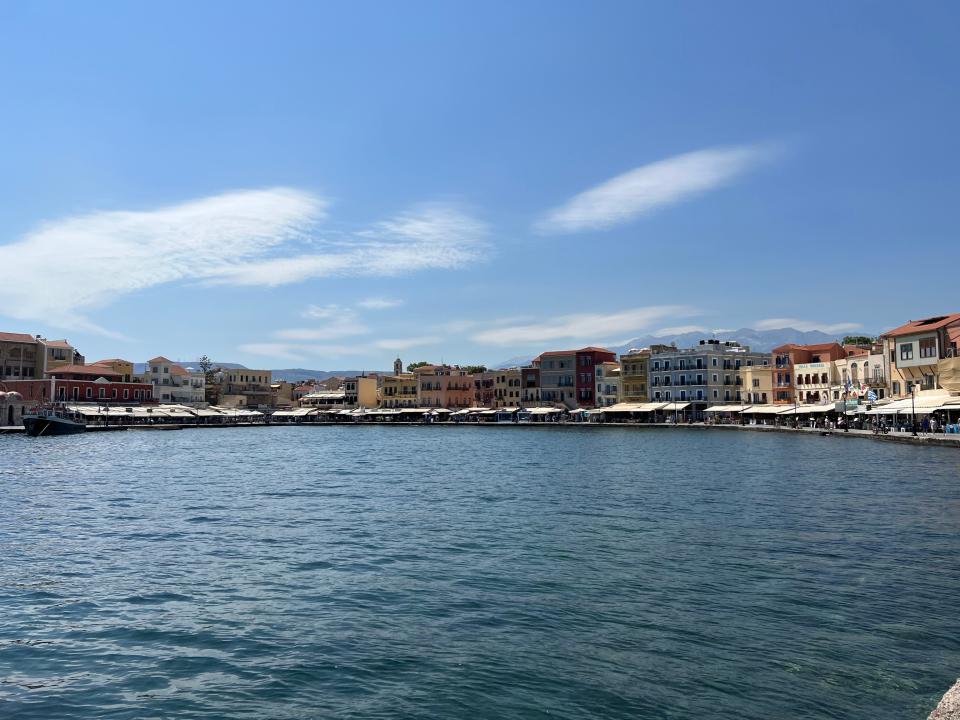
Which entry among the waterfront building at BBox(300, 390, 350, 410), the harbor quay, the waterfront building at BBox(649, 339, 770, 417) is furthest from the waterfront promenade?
the waterfront building at BBox(300, 390, 350, 410)

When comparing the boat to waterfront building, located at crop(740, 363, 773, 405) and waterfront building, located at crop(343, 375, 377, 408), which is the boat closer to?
waterfront building, located at crop(343, 375, 377, 408)

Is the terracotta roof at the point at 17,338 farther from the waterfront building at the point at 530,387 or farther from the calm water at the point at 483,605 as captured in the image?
the calm water at the point at 483,605

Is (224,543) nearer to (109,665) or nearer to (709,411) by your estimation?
(109,665)

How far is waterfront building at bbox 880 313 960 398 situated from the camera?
5913 cm

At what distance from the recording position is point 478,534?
20.3m

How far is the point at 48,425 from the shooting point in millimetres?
84188

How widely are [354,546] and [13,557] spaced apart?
766 cm

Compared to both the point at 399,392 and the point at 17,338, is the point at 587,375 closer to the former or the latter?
the point at 399,392

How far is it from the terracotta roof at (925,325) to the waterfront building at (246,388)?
107510 mm

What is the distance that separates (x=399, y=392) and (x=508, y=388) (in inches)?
920

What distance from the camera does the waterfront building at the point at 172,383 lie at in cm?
12435

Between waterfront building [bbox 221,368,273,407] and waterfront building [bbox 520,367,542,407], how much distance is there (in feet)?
172

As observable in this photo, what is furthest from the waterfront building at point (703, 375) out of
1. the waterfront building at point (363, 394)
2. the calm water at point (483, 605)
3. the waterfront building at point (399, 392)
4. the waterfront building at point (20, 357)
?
the waterfront building at point (20, 357)

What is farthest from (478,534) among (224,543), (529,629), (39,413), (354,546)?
(39,413)
